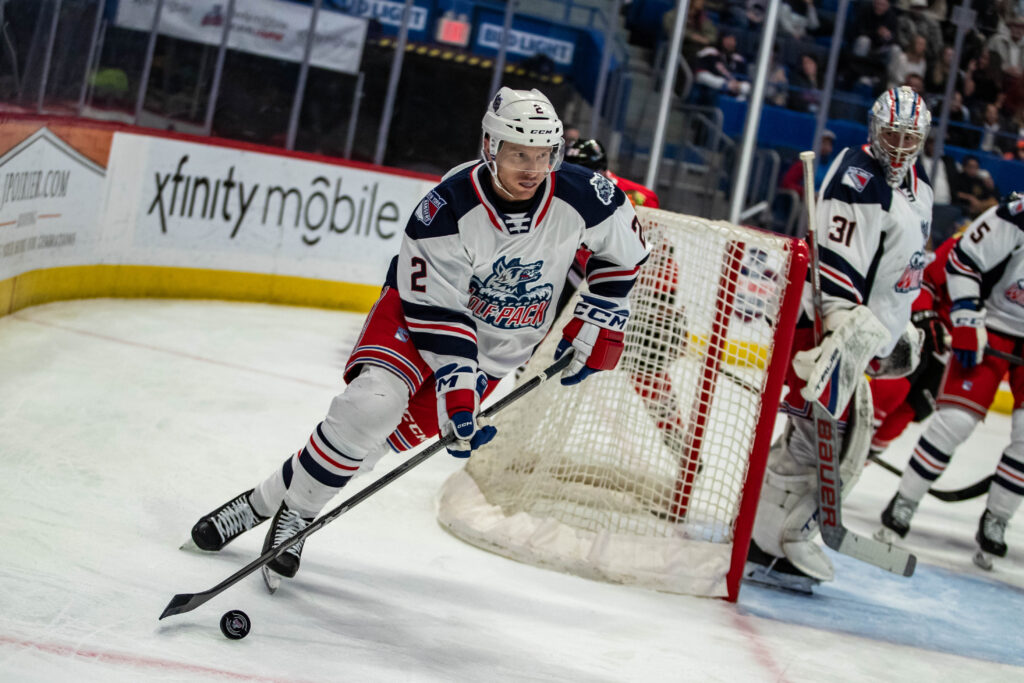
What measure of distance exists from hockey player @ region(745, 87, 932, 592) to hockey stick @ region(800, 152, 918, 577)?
0.12 feet

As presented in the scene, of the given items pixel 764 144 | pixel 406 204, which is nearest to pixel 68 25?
pixel 406 204

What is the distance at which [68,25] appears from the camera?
473 centimetres

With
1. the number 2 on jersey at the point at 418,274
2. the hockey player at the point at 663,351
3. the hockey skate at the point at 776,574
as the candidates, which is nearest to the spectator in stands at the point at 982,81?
the hockey player at the point at 663,351

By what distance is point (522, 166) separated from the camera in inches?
86.3

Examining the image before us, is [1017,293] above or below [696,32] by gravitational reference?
below

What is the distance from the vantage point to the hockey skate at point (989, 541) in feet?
12.1

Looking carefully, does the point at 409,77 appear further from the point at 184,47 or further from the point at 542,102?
the point at 542,102

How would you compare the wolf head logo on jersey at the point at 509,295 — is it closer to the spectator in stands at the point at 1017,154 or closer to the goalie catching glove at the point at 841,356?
the goalie catching glove at the point at 841,356

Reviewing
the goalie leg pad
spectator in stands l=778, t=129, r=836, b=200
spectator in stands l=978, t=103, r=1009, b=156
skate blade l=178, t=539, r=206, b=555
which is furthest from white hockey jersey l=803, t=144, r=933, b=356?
spectator in stands l=978, t=103, r=1009, b=156

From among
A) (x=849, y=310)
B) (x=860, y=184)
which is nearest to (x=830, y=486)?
(x=849, y=310)

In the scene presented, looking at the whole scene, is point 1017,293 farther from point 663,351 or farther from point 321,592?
point 321,592

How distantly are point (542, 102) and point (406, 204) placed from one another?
459cm

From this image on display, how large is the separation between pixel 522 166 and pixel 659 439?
130 centimetres

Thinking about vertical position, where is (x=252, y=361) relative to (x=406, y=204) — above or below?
below
